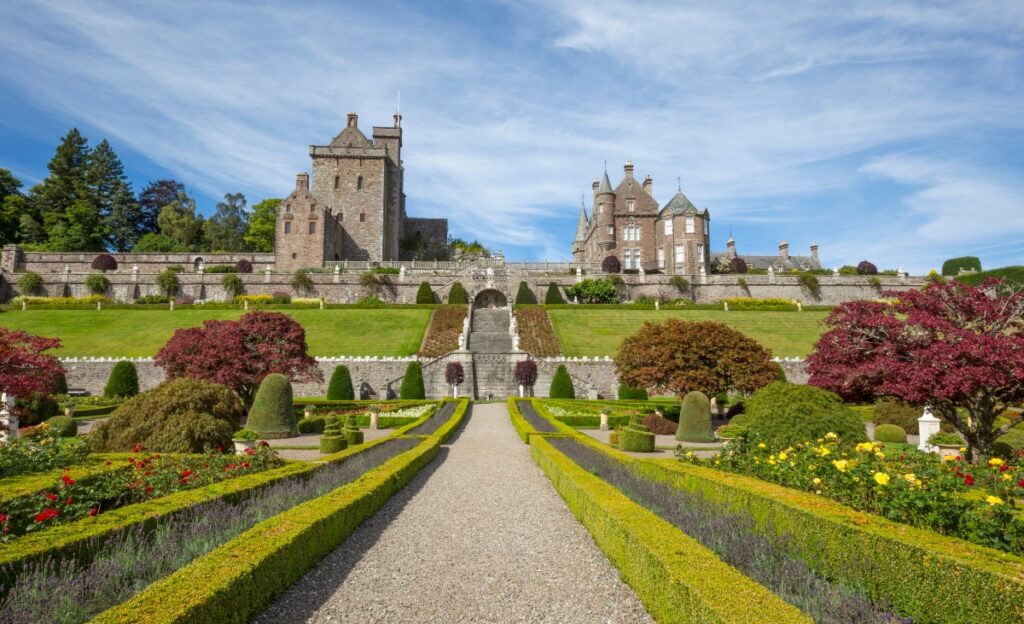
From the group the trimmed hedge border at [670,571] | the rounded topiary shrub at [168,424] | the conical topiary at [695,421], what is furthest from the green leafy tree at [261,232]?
the trimmed hedge border at [670,571]

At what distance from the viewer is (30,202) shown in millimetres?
74750

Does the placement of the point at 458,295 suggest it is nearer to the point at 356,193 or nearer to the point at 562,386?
the point at 562,386

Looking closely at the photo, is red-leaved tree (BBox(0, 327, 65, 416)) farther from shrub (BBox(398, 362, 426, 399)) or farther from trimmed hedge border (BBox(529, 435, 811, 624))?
shrub (BBox(398, 362, 426, 399))

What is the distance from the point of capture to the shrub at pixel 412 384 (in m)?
34.6

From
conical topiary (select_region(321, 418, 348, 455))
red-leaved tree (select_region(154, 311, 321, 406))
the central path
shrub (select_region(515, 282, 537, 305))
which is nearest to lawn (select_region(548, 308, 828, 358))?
shrub (select_region(515, 282, 537, 305))

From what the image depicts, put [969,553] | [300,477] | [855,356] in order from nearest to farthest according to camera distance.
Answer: [969,553] → [300,477] → [855,356]

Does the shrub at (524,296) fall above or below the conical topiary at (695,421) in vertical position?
above

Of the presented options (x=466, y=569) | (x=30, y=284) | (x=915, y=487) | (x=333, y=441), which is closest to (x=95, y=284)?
(x=30, y=284)

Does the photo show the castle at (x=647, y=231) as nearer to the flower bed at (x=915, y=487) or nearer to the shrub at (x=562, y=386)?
the shrub at (x=562, y=386)

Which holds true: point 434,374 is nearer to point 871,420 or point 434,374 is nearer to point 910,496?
point 871,420

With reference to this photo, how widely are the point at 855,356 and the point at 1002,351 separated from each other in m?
3.48

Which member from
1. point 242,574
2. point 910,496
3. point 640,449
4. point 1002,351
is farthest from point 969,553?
point 640,449

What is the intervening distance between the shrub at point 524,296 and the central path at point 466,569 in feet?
146

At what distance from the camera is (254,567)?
Result: 4.93m
